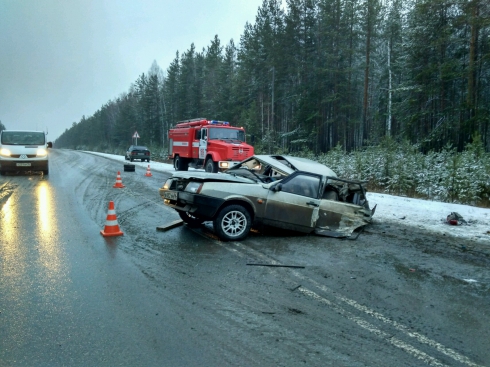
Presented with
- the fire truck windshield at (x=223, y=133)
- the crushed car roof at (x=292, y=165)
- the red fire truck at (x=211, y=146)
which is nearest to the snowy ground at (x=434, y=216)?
the crushed car roof at (x=292, y=165)

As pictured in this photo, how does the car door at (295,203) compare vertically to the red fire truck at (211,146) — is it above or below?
below

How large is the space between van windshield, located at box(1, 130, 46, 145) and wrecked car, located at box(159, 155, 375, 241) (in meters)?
13.7

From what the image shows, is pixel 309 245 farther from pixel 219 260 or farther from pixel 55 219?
pixel 55 219

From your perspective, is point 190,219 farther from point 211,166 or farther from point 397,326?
point 211,166

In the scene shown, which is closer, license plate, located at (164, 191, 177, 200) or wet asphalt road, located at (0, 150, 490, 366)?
wet asphalt road, located at (0, 150, 490, 366)

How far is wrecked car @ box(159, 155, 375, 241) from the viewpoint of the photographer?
6589 mm

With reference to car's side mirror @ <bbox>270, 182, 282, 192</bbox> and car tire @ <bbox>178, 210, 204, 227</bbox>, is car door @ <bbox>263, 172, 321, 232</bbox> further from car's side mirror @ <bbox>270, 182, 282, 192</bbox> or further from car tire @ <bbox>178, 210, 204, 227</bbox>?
car tire @ <bbox>178, 210, 204, 227</bbox>

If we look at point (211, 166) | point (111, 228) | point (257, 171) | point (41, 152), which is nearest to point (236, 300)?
point (111, 228)

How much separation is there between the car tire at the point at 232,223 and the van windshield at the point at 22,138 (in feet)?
49.3

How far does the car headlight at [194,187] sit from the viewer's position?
662 centimetres

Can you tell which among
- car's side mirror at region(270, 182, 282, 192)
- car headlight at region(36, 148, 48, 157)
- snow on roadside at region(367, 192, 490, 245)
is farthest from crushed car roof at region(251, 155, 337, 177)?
car headlight at region(36, 148, 48, 157)

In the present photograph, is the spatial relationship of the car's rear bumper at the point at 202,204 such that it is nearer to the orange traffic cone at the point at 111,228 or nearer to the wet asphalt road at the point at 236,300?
the wet asphalt road at the point at 236,300

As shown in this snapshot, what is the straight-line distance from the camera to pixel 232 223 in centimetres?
667

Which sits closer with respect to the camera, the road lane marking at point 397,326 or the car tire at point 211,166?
the road lane marking at point 397,326
